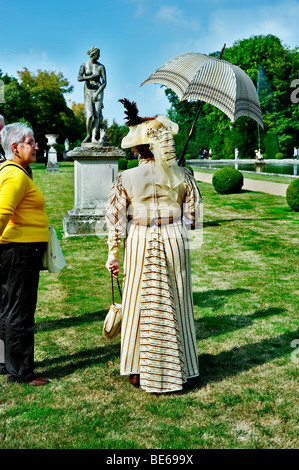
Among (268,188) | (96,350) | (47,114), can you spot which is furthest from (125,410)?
(47,114)

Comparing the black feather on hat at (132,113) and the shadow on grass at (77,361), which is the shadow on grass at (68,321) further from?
the black feather on hat at (132,113)

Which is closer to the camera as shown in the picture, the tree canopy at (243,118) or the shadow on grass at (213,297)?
the shadow on grass at (213,297)

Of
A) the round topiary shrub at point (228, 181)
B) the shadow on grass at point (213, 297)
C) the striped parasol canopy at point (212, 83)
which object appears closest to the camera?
the striped parasol canopy at point (212, 83)

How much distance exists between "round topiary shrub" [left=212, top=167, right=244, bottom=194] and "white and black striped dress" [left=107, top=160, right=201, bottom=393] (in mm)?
13600

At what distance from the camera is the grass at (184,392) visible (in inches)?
115

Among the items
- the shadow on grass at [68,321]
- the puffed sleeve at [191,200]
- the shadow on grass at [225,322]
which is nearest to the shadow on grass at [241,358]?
the shadow on grass at [225,322]

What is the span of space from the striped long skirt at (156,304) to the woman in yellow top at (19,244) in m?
0.69

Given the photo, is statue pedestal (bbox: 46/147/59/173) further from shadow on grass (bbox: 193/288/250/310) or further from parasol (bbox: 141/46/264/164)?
parasol (bbox: 141/46/264/164)

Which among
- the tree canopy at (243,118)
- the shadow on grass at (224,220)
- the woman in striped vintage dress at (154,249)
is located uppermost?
the tree canopy at (243,118)

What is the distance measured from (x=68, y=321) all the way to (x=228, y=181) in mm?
12488

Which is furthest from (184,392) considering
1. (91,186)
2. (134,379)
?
(91,186)

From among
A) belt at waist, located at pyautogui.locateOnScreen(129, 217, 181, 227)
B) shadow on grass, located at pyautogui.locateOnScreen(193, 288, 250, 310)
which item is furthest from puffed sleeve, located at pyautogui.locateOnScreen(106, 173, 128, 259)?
shadow on grass, located at pyautogui.locateOnScreen(193, 288, 250, 310)

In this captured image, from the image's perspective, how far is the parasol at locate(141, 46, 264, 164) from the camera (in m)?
3.63

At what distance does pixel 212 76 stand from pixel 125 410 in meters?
2.57
